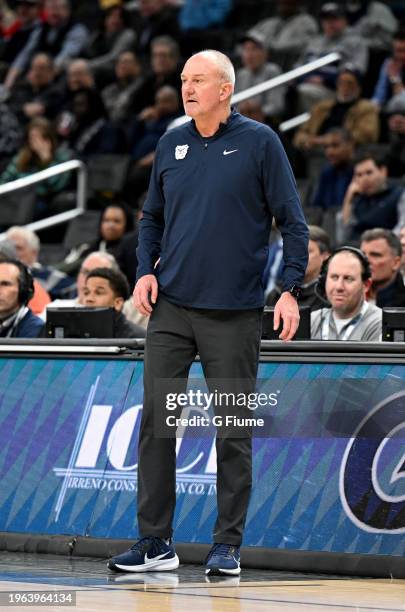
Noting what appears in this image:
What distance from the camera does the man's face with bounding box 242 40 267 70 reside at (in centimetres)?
1588

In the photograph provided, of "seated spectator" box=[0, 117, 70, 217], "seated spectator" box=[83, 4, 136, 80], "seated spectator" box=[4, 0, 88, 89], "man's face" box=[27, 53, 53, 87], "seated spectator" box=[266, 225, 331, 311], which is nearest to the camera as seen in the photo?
"seated spectator" box=[266, 225, 331, 311]

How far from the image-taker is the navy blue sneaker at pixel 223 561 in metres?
6.43

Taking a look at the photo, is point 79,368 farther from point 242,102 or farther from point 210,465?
point 242,102

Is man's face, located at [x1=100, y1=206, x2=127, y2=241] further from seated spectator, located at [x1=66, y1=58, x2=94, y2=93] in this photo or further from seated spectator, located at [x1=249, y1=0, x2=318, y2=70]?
seated spectator, located at [x1=66, y1=58, x2=94, y2=93]

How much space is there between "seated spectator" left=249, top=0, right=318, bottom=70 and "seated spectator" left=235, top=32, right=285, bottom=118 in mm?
492

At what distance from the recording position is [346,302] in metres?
8.58

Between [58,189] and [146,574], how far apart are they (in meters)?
10.3

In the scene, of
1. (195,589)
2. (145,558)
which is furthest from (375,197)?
(195,589)

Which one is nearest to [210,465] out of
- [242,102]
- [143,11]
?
[242,102]

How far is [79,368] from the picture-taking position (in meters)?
7.98

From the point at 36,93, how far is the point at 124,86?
1369mm

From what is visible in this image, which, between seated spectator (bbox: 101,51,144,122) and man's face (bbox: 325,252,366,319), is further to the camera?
seated spectator (bbox: 101,51,144,122)

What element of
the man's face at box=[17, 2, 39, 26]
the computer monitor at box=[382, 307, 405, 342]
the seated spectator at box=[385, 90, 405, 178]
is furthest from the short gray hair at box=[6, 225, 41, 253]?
the man's face at box=[17, 2, 39, 26]

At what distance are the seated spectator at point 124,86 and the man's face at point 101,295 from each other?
7352mm
